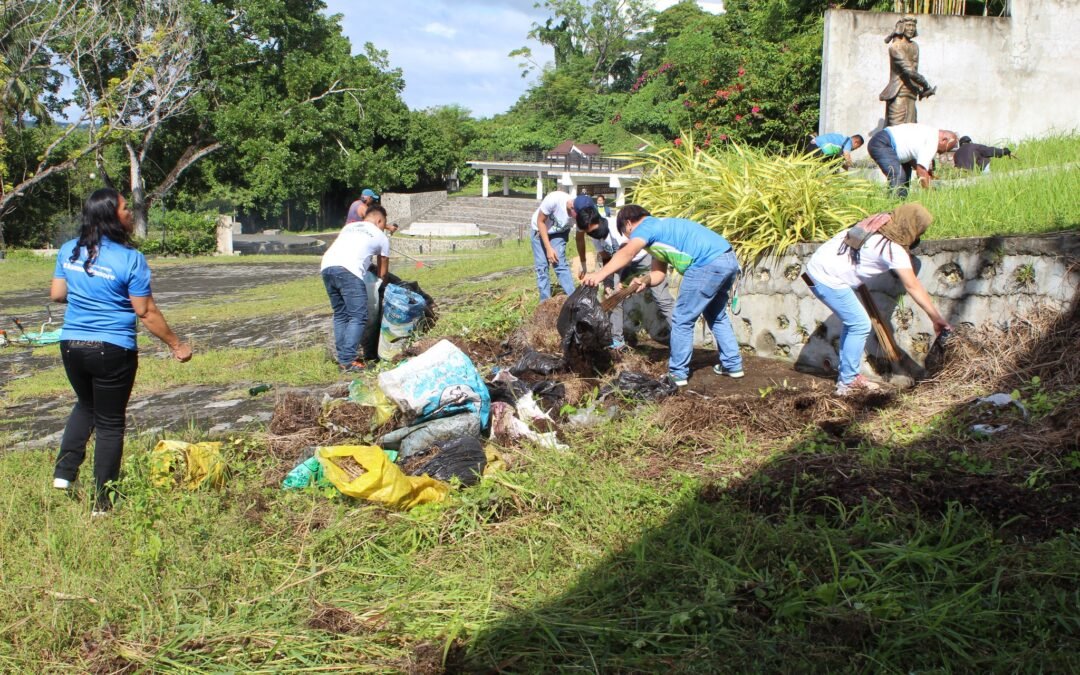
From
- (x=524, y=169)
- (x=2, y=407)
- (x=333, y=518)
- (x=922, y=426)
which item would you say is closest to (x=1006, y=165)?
(x=922, y=426)

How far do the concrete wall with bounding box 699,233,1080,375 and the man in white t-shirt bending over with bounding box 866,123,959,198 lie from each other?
6.65 feet

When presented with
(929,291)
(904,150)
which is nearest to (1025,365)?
(929,291)

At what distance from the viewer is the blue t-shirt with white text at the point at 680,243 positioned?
578 centimetres

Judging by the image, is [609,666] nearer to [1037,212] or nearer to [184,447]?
[184,447]

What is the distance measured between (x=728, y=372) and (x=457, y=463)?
8.00 feet

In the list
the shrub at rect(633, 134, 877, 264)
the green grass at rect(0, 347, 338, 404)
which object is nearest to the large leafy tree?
the green grass at rect(0, 347, 338, 404)

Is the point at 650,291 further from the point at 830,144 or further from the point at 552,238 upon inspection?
the point at 830,144

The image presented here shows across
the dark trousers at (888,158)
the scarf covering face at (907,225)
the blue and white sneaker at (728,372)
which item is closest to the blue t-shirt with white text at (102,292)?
the blue and white sneaker at (728,372)

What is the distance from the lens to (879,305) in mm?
5891

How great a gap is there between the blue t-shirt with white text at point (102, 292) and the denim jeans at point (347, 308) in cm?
288

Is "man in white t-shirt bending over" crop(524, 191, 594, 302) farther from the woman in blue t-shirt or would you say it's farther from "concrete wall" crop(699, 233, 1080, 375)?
the woman in blue t-shirt

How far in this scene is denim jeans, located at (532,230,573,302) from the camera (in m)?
8.20

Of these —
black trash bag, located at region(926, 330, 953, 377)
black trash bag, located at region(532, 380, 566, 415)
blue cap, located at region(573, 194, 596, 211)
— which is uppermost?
blue cap, located at region(573, 194, 596, 211)

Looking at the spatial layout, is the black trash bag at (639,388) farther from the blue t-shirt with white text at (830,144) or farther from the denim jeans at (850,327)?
the blue t-shirt with white text at (830,144)
